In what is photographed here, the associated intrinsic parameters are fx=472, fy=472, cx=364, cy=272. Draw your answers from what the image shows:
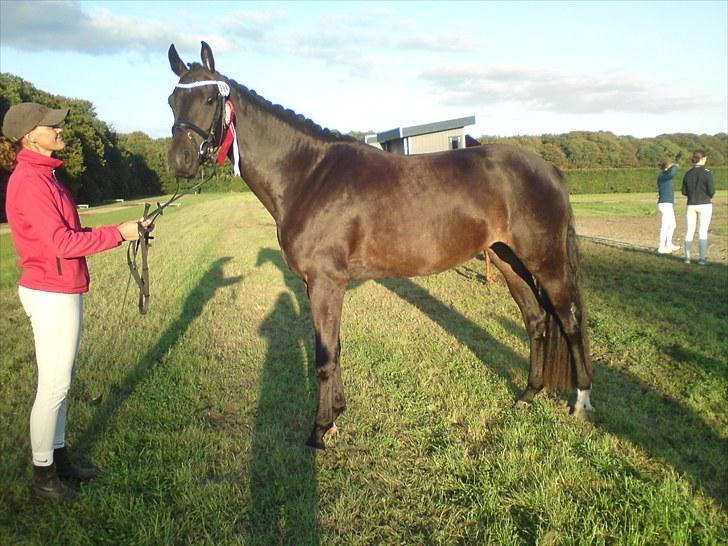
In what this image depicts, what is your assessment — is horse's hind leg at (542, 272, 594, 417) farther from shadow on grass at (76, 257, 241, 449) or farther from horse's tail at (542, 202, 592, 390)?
shadow on grass at (76, 257, 241, 449)

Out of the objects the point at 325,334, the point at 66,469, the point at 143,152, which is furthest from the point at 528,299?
the point at 143,152

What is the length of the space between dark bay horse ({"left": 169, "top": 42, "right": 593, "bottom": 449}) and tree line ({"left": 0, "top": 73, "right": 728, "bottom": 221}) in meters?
33.7

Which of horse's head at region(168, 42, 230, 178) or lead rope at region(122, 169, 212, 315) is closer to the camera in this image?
lead rope at region(122, 169, 212, 315)

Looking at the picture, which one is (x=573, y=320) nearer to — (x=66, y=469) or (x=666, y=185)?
(x=66, y=469)

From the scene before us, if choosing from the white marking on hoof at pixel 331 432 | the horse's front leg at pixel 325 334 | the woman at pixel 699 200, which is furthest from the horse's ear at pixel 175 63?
the woman at pixel 699 200

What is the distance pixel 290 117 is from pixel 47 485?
10.7ft

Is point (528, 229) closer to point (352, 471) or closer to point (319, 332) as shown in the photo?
point (319, 332)

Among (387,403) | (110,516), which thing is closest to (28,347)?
(110,516)

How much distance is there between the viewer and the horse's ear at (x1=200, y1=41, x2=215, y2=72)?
3.79m

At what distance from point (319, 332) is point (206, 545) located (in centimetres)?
169

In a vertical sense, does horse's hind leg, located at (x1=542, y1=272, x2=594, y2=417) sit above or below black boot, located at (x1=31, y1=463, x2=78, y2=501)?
above

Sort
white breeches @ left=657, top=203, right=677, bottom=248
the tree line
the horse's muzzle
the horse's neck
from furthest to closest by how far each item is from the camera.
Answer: the tree line, white breeches @ left=657, top=203, right=677, bottom=248, the horse's neck, the horse's muzzle

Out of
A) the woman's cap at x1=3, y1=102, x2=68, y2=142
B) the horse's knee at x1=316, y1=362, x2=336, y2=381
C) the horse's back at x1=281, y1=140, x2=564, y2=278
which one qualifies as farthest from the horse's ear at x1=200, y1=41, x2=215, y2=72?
the horse's knee at x1=316, y1=362, x2=336, y2=381

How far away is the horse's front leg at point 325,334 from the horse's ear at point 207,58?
1.92 m
